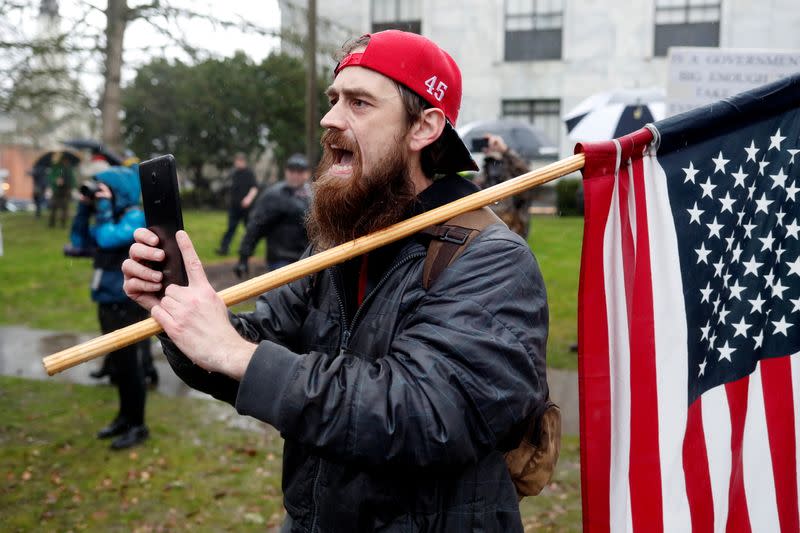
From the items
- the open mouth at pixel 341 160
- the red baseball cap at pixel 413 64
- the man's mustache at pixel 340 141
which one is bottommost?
the open mouth at pixel 341 160

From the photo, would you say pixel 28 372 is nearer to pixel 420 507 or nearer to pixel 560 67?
pixel 420 507

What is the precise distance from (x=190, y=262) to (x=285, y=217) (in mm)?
5220

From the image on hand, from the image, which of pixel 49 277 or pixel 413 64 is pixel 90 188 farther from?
pixel 49 277

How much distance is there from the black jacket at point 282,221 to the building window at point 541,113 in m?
22.0

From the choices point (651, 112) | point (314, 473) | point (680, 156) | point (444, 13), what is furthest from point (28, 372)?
point (444, 13)

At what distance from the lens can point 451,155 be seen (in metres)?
2.15

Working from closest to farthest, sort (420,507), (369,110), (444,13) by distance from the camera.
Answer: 1. (420,507)
2. (369,110)
3. (444,13)

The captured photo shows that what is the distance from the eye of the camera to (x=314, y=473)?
1.99m

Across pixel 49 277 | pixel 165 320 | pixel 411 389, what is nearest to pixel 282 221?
pixel 165 320

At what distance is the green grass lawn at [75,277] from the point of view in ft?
31.6

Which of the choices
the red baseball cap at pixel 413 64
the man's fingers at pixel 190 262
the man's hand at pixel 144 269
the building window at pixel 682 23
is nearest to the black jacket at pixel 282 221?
the red baseball cap at pixel 413 64

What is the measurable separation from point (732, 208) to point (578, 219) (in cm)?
2072

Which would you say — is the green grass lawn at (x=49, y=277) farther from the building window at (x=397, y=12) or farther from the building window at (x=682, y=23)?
the building window at (x=682, y=23)

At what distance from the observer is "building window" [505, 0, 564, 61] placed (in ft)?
90.0
